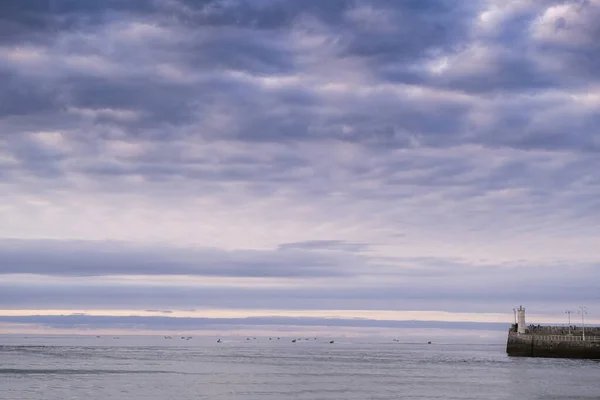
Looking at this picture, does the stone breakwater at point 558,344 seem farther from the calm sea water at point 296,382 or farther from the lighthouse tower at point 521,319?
the calm sea water at point 296,382

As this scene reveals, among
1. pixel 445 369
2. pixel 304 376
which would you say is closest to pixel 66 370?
pixel 304 376

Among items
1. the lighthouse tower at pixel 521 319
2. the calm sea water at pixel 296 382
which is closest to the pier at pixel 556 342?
the lighthouse tower at pixel 521 319

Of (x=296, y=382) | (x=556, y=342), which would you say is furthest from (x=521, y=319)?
(x=296, y=382)

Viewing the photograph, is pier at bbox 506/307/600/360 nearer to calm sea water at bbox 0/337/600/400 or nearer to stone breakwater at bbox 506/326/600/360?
stone breakwater at bbox 506/326/600/360

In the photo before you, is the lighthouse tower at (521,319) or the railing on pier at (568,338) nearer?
the railing on pier at (568,338)

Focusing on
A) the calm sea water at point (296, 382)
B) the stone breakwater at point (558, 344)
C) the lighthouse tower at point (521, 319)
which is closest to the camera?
the calm sea water at point (296, 382)

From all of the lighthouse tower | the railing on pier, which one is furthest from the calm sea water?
the lighthouse tower

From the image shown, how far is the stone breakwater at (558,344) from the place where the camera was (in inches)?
5589

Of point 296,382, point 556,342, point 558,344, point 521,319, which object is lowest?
point 296,382

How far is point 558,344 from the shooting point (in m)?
143

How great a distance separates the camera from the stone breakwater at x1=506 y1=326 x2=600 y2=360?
141950 millimetres

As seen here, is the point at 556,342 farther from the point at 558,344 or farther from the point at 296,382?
the point at 296,382

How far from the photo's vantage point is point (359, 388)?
90.3 metres

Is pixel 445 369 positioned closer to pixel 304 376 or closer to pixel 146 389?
pixel 304 376
